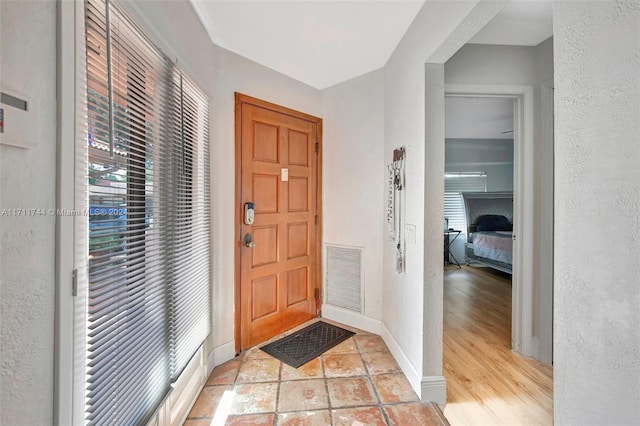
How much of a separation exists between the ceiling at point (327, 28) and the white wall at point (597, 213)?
131cm

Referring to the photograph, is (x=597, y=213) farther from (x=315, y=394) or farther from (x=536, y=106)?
(x=536, y=106)

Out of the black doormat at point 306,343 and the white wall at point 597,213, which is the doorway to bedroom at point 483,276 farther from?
the white wall at point 597,213

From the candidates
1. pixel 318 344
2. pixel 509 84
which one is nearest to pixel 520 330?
pixel 318 344

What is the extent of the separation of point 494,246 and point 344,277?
3.16m

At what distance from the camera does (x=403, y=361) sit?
2.06 m


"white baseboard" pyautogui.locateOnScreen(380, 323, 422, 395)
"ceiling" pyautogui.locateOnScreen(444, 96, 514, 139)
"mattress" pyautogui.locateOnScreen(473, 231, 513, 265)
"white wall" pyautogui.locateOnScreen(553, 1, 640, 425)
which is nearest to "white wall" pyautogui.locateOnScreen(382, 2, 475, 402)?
"white baseboard" pyautogui.locateOnScreen(380, 323, 422, 395)

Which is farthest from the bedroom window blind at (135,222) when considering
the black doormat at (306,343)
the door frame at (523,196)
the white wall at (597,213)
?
the door frame at (523,196)

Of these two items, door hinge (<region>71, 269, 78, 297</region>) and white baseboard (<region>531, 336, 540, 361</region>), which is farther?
white baseboard (<region>531, 336, 540, 361</region>)

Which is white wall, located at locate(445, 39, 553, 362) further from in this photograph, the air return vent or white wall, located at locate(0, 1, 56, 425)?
white wall, located at locate(0, 1, 56, 425)

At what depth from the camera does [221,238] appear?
86.1 inches

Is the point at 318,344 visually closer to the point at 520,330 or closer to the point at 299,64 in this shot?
the point at 520,330

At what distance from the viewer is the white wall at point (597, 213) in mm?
636

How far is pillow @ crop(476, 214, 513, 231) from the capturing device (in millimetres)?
5457

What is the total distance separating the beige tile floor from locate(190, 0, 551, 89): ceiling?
252 cm
